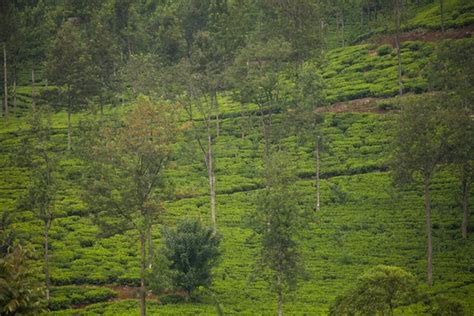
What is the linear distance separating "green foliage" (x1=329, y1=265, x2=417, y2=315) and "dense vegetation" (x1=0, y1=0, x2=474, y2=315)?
0.09 m

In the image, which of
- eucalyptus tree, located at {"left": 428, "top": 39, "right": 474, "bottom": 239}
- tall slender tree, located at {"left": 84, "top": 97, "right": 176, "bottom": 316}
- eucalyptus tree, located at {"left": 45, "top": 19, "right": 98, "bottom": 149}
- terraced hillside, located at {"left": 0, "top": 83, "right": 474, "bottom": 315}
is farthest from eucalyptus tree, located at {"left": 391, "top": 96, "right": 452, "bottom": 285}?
eucalyptus tree, located at {"left": 45, "top": 19, "right": 98, "bottom": 149}

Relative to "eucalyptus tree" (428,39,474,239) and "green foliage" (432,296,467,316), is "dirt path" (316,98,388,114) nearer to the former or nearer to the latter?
"eucalyptus tree" (428,39,474,239)

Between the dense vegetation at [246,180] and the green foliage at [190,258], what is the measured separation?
12cm

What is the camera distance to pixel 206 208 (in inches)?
2357

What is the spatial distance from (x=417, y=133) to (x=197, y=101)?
21494 mm

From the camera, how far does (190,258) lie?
146ft

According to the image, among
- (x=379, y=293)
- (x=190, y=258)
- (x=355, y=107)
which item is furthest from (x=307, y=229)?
(x=355, y=107)

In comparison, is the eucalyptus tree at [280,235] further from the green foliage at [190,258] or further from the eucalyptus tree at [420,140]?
the eucalyptus tree at [420,140]

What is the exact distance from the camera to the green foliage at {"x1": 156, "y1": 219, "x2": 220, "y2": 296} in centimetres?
4416

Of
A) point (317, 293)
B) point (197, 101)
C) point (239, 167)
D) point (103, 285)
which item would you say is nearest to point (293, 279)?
point (317, 293)

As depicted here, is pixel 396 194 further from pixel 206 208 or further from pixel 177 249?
pixel 177 249

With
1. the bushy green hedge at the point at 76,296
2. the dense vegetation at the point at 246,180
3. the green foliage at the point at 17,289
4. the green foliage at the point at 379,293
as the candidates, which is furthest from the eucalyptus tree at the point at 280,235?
the green foliage at the point at 17,289

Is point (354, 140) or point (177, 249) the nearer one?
point (177, 249)

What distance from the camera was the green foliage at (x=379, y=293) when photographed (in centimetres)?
3216
